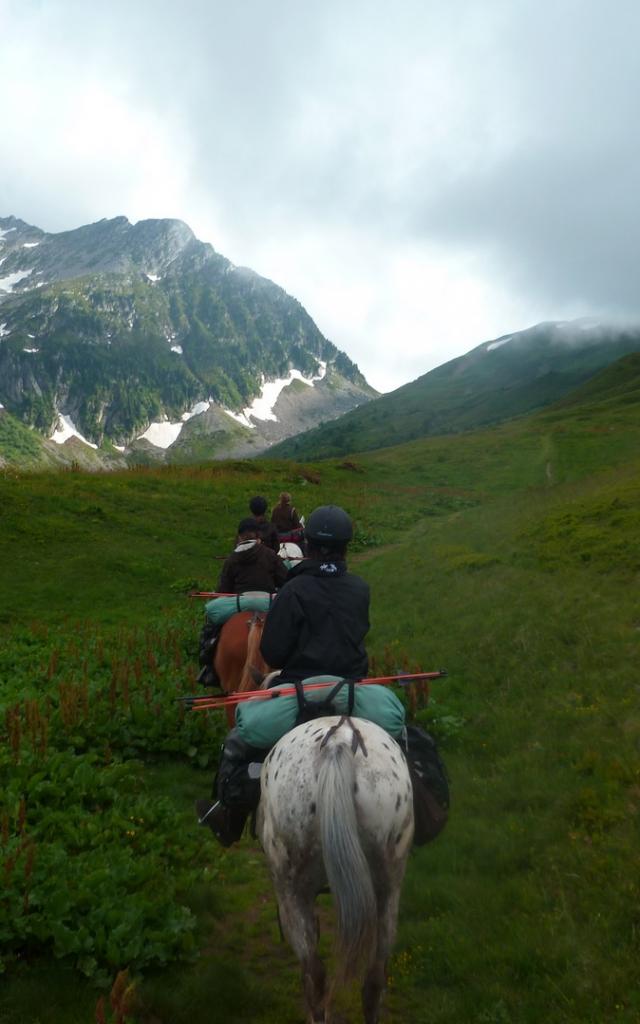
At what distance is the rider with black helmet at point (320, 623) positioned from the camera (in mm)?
5855

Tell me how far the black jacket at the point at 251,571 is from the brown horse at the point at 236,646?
0.55m

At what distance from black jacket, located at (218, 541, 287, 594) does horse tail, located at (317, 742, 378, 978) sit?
708 centimetres

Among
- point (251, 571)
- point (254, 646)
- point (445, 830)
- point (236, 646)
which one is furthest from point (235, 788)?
point (251, 571)

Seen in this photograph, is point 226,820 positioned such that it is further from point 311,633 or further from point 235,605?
point 235,605

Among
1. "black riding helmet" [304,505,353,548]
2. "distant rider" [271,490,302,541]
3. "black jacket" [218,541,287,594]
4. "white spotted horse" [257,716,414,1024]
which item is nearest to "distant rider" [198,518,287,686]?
"black jacket" [218,541,287,594]

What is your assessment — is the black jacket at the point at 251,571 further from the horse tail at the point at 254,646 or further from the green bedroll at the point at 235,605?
the horse tail at the point at 254,646

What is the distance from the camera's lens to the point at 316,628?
19.3ft

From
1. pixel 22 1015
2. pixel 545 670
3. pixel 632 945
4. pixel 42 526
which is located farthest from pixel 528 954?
pixel 42 526

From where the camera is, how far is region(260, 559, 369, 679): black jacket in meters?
5.85

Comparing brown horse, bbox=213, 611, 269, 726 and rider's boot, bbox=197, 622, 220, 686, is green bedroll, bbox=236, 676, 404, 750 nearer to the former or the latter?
brown horse, bbox=213, 611, 269, 726

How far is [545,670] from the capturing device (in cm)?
1069

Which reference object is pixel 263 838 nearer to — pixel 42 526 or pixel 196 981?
pixel 196 981

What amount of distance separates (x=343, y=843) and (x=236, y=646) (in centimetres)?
679

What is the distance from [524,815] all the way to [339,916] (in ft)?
12.8
